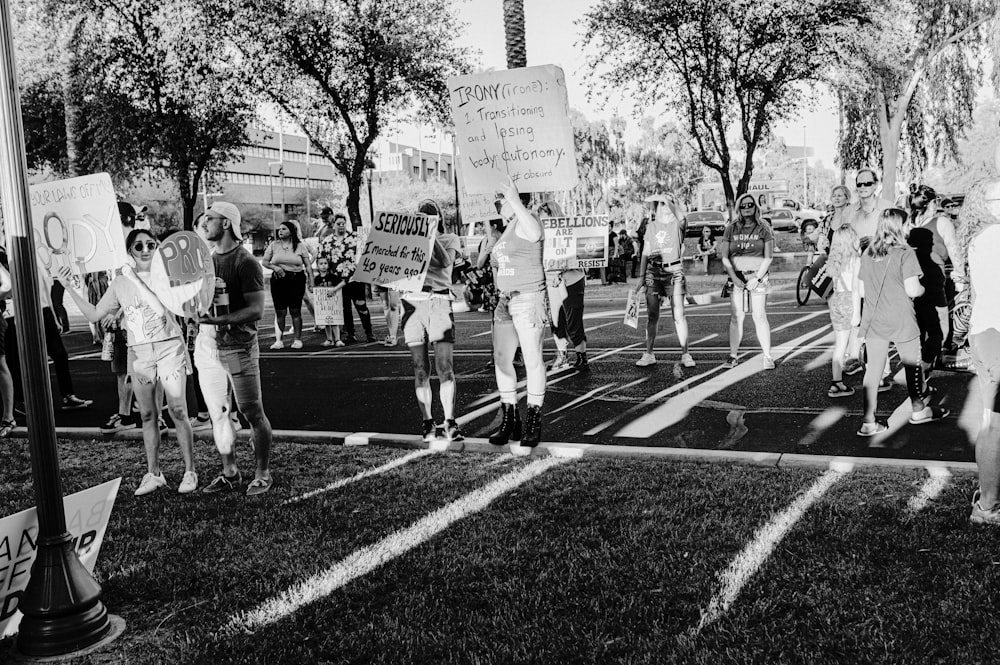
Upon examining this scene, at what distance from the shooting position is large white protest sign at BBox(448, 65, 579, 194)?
6.32 m

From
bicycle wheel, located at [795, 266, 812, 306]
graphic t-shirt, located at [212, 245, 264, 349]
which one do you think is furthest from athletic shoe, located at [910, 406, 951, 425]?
bicycle wheel, located at [795, 266, 812, 306]

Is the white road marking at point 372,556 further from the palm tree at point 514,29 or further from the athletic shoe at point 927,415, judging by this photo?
the palm tree at point 514,29

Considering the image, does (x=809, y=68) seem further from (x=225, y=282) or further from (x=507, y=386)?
(x=225, y=282)

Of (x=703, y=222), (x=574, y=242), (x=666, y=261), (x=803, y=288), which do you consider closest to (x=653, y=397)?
(x=666, y=261)

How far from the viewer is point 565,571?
397 cm

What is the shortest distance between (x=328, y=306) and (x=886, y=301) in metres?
8.66

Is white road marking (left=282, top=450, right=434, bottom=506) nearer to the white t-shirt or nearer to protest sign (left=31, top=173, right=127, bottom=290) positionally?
protest sign (left=31, top=173, right=127, bottom=290)

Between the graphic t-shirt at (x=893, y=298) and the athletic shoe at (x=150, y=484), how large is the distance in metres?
4.97

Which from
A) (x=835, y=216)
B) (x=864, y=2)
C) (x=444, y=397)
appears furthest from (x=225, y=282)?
(x=864, y=2)

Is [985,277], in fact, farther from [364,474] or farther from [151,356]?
[151,356]

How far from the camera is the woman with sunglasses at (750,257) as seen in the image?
8.54m

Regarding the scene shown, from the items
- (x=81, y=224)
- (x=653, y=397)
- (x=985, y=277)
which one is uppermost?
(x=81, y=224)

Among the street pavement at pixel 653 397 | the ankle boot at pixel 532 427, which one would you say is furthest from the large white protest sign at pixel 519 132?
the street pavement at pixel 653 397

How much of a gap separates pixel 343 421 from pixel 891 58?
63.4 ft
